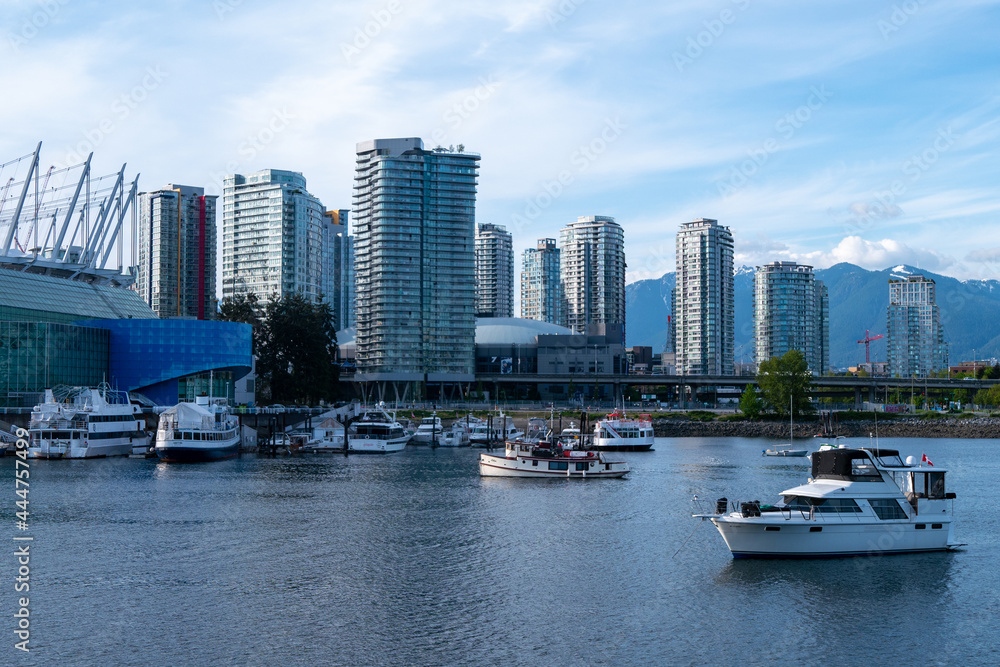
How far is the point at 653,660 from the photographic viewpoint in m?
35.6

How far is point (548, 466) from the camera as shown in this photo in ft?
314

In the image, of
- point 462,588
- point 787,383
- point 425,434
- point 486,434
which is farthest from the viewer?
point 787,383

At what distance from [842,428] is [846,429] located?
1.09 metres

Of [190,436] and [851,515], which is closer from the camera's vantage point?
[851,515]

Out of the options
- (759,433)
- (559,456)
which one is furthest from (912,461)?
(759,433)

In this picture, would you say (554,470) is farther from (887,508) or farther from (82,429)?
(82,429)

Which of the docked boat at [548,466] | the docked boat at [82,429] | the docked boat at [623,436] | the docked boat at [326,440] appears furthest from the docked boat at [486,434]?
the docked boat at [82,429]

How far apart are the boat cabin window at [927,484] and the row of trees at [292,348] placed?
14220 cm

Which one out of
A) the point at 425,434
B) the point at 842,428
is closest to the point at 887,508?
the point at 425,434

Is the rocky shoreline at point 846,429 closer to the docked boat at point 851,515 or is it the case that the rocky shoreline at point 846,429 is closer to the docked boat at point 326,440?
the docked boat at point 326,440

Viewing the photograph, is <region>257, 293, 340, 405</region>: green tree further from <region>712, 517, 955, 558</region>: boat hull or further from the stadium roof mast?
<region>712, 517, 955, 558</region>: boat hull

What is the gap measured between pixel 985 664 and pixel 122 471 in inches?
3403

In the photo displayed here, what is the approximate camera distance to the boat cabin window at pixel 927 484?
51.6 m

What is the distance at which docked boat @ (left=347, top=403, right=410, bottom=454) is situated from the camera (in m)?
131
